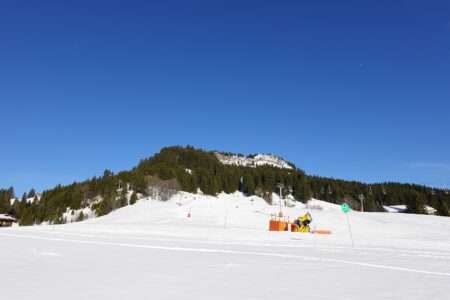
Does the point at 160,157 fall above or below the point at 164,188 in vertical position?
above

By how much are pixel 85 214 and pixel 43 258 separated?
97244 millimetres

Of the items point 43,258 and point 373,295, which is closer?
point 373,295

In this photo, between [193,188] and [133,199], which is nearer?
[133,199]

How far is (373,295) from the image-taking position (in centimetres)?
772

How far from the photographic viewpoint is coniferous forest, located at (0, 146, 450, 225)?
10844 cm

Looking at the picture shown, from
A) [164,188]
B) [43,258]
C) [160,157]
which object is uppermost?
[160,157]

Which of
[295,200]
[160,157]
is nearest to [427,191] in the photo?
[295,200]

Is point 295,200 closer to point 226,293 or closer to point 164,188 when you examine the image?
point 164,188

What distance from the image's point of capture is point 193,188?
412 feet

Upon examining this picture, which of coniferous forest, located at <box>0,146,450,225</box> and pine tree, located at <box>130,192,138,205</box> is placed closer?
pine tree, located at <box>130,192,138,205</box>

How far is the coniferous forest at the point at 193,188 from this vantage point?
108444mm

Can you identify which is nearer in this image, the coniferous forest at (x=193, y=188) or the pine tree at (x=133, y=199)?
the pine tree at (x=133, y=199)

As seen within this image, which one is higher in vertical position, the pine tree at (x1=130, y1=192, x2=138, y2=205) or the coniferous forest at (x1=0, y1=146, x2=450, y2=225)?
the coniferous forest at (x1=0, y1=146, x2=450, y2=225)

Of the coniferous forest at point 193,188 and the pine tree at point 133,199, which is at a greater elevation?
the coniferous forest at point 193,188
